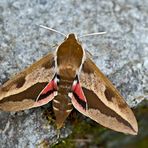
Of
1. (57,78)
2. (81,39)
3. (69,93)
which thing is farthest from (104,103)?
(81,39)

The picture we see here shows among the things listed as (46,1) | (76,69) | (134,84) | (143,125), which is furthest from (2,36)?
(143,125)

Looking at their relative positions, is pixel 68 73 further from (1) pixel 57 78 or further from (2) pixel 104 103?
(2) pixel 104 103

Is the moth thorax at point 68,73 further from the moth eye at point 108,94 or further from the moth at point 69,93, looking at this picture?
the moth eye at point 108,94

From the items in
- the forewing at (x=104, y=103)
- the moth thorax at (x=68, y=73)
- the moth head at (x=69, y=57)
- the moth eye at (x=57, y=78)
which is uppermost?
the moth head at (x=69, y=57)

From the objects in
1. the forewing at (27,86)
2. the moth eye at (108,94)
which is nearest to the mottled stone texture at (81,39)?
the forewing at (27,86)

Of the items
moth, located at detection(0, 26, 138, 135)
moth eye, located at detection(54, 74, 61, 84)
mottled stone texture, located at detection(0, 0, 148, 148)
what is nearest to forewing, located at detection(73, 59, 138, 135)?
moth, located at detection(0, 26, 138, 135)

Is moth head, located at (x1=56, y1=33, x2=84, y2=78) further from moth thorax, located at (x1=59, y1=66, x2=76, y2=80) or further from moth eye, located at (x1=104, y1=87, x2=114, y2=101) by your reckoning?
moth eye, located at (x1=104, y1=87, x2=114, y2=101)

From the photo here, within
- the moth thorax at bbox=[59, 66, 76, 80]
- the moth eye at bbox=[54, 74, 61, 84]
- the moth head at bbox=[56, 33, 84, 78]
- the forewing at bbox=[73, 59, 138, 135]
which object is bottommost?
the forewing at bbox=[73, 59, 138, 135]
